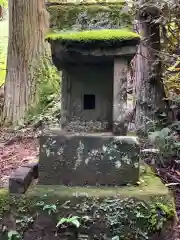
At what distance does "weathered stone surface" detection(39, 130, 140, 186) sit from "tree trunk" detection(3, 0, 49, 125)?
4.72 m

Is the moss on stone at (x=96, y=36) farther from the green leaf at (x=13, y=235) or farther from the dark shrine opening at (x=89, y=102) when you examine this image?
the green leaf at (x=13, y=235)

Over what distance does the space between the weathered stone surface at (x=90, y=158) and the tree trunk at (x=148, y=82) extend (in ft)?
10.2

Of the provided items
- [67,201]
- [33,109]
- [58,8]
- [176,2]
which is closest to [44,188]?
[67,201]

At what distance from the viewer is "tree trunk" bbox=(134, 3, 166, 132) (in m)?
7.66

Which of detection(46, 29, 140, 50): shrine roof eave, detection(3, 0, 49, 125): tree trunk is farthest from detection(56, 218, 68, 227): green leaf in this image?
detection(3, 0, 49, 125): tree trunk

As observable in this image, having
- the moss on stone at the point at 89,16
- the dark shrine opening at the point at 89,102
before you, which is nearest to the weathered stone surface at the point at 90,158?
the dark shrine opening at the point at 89,102

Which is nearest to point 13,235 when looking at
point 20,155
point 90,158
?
point 90,158

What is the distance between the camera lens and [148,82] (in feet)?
25.8

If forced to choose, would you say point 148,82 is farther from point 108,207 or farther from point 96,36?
point 108,207

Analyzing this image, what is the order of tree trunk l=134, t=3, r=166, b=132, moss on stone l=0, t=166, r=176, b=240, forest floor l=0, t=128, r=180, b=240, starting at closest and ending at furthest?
moss on stone l=0, t=166, r=176, b=240 < forest floor l=0, t=128, r=180, b=240 < tree trunk l=134, t=3, r=166, b=132

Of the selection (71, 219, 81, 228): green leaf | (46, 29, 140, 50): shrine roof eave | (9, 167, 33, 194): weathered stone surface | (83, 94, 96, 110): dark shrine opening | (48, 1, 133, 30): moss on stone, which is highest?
(48, 1, 133, 30): moss on stone

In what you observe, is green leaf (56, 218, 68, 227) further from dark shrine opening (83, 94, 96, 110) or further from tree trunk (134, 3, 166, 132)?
tree trunk (134, 3, 166, 132)

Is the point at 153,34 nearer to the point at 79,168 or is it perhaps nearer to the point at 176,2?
the point at 176,2

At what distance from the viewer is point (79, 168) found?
15.3ft
